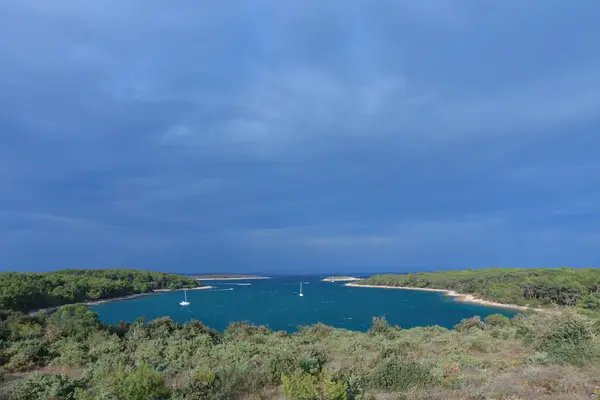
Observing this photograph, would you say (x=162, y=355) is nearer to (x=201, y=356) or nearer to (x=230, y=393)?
(x=201, y=356)

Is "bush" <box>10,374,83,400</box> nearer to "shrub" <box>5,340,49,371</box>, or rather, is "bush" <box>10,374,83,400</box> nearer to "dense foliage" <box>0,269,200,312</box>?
"shrub" <box>5,340,49,371</box>

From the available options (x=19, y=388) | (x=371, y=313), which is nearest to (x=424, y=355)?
(x=19, y=388)

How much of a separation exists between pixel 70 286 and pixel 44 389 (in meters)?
100

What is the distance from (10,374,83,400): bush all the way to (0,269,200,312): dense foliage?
193 ft

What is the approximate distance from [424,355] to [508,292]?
3117 inches

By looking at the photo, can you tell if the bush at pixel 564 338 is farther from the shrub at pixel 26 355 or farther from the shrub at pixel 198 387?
the shrub at pixel 26 355

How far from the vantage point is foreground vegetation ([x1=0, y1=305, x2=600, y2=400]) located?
7395mm

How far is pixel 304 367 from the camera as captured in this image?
1047 cm

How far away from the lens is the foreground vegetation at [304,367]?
7395 millimetres

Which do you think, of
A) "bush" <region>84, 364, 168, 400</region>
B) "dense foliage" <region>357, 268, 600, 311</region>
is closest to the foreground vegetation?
"bush" <region>84, 364, 168, 400</region>

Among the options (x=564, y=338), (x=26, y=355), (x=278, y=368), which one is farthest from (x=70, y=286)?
(x=564, y=338)

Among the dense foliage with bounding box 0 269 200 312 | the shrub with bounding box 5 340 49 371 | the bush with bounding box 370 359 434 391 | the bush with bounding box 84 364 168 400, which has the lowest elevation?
the dense foliage with bounding box 0 269 200 312

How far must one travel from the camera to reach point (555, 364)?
Result: 10.8 metres

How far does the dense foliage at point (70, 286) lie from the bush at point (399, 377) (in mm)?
62043
